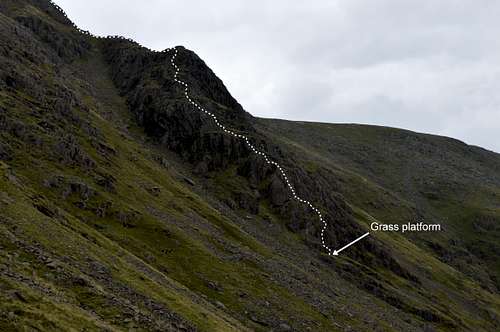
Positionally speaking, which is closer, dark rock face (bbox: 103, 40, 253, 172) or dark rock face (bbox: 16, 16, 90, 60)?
dark rock face (bbox: 103, 40, 253, 172)

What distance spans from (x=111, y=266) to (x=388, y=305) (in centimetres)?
6909

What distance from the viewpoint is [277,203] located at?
12425 centimetres

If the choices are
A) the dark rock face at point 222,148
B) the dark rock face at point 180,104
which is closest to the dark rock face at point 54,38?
the dark rock face at point 180,104

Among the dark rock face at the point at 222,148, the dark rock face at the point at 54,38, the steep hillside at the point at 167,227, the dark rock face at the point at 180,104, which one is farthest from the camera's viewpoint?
the dark rock face at the point at 54,38

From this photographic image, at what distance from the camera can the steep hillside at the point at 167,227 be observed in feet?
160

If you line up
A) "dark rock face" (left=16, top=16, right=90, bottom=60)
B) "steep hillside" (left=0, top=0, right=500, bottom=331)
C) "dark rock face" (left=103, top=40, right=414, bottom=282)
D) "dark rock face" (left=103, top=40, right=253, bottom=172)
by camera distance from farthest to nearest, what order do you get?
"dark rock face" (left=16, top=16, right=90, bottom=60) → "dark rock face" (left=103, top=40, right=253, bottom=172) → "dark rock face" (left=103, top=40, right=414, bottom=282) → "steep hillside" (left=0, top=0, right=500, bottom=331)

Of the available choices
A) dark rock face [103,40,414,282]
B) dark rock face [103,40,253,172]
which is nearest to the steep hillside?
dark rock face [103,40,414,282]

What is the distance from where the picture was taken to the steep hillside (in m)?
48.7

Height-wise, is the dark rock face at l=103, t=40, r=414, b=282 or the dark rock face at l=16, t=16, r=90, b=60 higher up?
the dark rock face at l=16, t=16, r=90, b=60

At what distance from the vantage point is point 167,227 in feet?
267

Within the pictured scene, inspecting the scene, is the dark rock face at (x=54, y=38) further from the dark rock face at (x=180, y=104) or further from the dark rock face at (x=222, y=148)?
the dark rock face at (x=222, y=148)

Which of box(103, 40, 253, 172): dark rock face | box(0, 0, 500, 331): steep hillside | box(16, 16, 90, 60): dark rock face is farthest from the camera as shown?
box(16, 16, 90, 60): dark rock face

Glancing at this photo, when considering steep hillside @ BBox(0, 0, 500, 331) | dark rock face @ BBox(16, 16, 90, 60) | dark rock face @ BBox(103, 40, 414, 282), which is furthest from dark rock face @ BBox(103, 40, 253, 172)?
dark rock face @ BBox(16, 16, 90, 60)

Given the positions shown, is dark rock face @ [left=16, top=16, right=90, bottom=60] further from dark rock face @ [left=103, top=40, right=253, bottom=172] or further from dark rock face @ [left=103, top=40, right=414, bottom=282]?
dark rock face @ [left=103, top=40, right=414, bottom=282]
